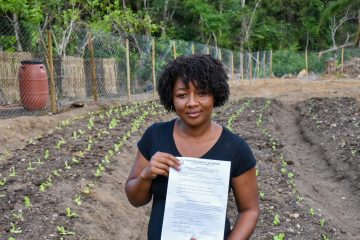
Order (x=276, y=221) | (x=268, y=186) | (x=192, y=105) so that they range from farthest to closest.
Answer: (x=268, y=186) < (x=276, y=221) < (x=192, y=105)

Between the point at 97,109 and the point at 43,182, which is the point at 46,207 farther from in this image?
the point at 97,109

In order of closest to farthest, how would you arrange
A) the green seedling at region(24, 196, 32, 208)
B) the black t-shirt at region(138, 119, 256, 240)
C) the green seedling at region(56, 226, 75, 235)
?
the black t-shirt at region(138, 119, 256, 240)
the green seedling at region(56, 226, 75, 235)
the green seedling at region(24, 196, 32, 208)

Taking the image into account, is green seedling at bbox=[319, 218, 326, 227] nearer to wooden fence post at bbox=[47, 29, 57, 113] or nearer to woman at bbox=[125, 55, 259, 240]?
woman at bbox=[125, 55, 259, 240]

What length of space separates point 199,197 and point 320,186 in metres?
5.85

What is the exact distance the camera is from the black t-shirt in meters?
2.00

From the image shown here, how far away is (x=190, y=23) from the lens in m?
34.2

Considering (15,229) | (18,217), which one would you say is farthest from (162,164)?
(18,217)

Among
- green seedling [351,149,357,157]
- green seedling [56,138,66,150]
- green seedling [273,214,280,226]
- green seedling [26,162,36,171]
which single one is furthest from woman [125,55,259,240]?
green seedling [351,149,357,157]

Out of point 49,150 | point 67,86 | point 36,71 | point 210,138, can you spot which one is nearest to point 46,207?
point 49,150

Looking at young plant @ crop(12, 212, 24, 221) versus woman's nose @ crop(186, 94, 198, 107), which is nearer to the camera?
woman's nose @ crop(186, 94, 198, 107)

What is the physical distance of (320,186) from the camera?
290 inches

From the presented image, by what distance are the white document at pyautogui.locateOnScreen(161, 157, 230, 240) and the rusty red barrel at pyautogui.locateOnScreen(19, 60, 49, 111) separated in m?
10.3

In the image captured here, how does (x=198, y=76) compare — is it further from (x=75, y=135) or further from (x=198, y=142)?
(x=75, y=135)

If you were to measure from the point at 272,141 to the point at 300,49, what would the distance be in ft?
122
